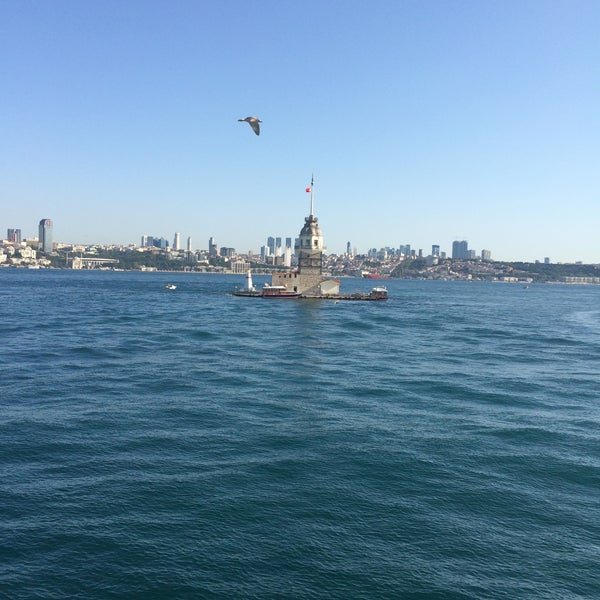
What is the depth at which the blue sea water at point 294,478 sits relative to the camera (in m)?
12.8

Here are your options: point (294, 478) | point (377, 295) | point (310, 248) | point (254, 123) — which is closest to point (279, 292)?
point (310, 248)

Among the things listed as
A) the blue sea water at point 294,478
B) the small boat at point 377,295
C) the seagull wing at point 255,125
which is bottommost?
the blue sea water at point 294,478

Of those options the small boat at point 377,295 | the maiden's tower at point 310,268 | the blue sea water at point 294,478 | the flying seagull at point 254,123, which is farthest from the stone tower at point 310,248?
the flying seagull at point 254,123

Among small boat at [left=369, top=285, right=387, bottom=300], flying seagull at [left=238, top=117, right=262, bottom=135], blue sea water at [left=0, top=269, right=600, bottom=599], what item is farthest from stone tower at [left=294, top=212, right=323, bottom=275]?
flying seagull at [left=238, top=117, right=262, bottom=135]

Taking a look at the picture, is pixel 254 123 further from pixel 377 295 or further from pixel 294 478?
pixel 377 295

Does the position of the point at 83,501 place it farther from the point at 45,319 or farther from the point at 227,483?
the point at 45,319

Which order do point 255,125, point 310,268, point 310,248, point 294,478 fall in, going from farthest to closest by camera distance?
1. point 310,268
2. point 310,248
3. point 255,125
4. point 294,478

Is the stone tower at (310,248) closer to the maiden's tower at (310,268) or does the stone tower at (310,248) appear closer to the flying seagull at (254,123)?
the maiden's tower at (310,268)

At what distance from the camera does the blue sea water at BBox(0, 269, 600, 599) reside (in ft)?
42.0

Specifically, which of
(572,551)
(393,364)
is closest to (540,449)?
(572,551)

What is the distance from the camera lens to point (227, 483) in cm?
1734

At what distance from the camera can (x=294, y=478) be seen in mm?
18031

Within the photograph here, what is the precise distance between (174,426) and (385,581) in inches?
485

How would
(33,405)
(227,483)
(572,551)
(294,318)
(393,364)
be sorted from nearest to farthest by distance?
1. (572,551)
2. (227,483)
3. (33,405)
4. (393,364)
5. (294,318)
